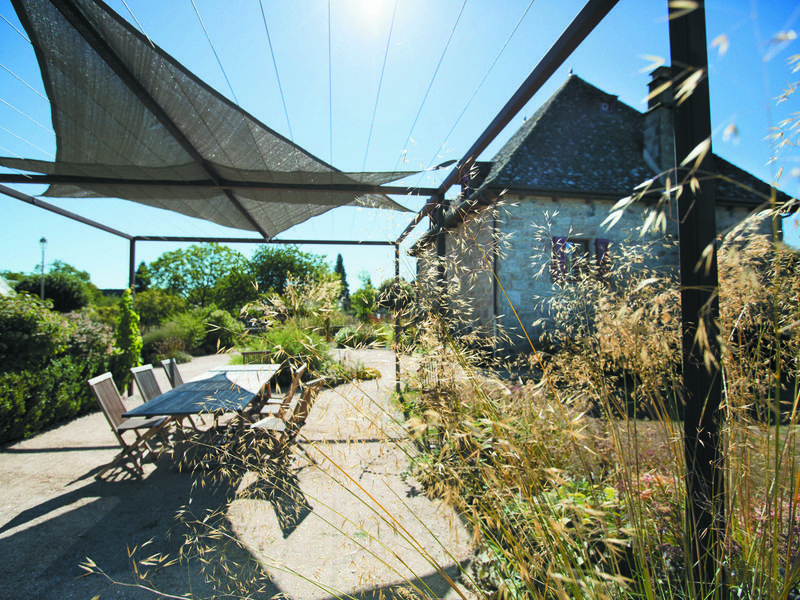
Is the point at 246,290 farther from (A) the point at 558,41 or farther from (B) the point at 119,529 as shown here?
(A) the point at 558,41

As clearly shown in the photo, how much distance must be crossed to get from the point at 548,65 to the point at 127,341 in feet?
24.9

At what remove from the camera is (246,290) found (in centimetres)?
2058

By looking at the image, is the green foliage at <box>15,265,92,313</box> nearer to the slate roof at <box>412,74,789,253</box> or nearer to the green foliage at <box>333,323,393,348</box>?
the slate roof at <box>412,74,789,253</box>

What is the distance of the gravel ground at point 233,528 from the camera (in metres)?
1.61

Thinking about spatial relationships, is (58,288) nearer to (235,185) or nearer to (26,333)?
(26,333)

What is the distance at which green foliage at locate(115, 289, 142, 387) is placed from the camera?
6.06 m

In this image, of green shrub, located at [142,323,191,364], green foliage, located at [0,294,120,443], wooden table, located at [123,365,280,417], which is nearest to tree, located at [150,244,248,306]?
green shrub, located at [142,323,191,364]

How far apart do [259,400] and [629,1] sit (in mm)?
4638

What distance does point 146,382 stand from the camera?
163 inches

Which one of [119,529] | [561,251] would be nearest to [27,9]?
[119,529]

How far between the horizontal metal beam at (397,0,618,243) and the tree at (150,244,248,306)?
79.1ft

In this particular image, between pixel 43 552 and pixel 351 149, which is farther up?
pixel 351 149

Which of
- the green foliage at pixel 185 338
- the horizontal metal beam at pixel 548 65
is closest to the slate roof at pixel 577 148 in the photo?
the horizontal metal beam at pixel 548 65

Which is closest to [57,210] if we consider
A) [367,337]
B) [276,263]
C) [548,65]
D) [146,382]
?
[146,382]
